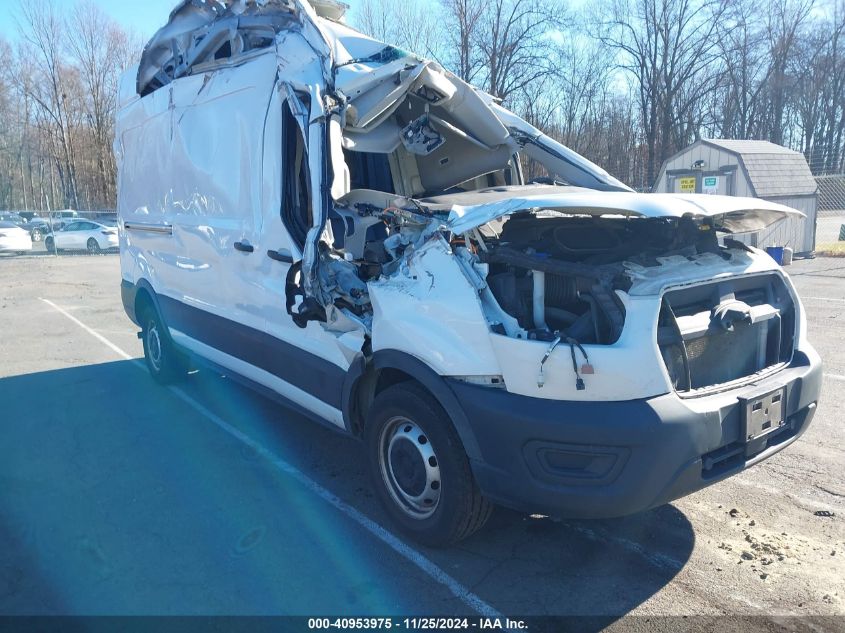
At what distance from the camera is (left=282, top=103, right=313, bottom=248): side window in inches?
167

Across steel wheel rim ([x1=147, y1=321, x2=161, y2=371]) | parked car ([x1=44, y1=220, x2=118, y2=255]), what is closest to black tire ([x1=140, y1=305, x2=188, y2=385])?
steel wheel rim ([x1=147, y1=321, x2=161, y2=371])

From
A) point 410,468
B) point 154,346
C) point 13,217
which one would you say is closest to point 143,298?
point 154,346

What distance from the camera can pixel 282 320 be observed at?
4406 mm

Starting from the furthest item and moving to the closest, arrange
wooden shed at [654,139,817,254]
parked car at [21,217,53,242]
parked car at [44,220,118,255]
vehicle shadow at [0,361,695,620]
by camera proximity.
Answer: parked car at [21,217,53,242] → parked car at [44,220,118,255] → wooden shed at [654,139,817,254] → vehicle shadow at [0,361,695,620]

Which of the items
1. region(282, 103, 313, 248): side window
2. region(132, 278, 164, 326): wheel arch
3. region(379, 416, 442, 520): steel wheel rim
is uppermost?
region(282, 103, 313, 248): side window

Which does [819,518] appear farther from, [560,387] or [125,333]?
[125,333]

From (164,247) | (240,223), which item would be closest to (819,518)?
(240,223)

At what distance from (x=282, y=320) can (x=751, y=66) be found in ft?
144

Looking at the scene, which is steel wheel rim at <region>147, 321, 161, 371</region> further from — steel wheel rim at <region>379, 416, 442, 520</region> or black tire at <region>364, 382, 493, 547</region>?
steel wheel rim at <region>379, 416, 442, 520</region>

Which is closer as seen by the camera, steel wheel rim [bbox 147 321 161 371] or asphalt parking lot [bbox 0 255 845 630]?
asphalt parking lot [bbox 0 255 845 630]

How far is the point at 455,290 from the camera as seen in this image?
3049mm

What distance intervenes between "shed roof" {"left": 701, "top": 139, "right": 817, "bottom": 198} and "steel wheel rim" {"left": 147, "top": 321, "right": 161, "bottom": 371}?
47.6 feet

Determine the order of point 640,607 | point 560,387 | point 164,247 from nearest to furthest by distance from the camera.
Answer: point 560,387, point 640,607, point 164,247

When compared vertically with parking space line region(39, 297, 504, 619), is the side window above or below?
above
